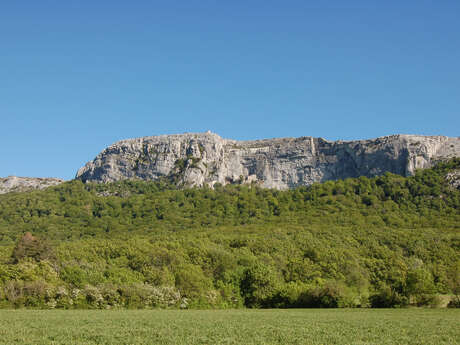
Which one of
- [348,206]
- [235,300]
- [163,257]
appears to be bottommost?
[235,300]

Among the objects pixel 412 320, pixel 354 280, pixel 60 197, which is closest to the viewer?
pixel 412 320

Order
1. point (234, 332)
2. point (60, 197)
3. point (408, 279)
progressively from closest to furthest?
point (234, 332), point (408, 279), point (60, 197)

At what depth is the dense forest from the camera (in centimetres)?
6028

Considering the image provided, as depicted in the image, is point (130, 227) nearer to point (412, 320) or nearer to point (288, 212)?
point (288, 212)

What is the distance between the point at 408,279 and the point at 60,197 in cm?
11883

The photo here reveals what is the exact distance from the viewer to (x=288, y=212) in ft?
425

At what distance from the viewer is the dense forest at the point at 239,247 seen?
198ft

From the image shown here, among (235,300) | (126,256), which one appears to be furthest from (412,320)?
(126,256)

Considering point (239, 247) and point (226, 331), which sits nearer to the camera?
point (226, 331)

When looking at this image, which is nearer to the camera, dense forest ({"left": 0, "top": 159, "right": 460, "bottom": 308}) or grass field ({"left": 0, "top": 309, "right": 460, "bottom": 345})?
grass field ({"left": 0, "top": 309, "right": 460, "bottom": 345})

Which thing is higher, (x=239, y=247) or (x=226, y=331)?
(x=239, y=247)

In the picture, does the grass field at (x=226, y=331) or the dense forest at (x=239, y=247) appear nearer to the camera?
the grass field at (x=226, y=331)

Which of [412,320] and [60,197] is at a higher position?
[60,197]

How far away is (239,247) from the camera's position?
91.4 metres
